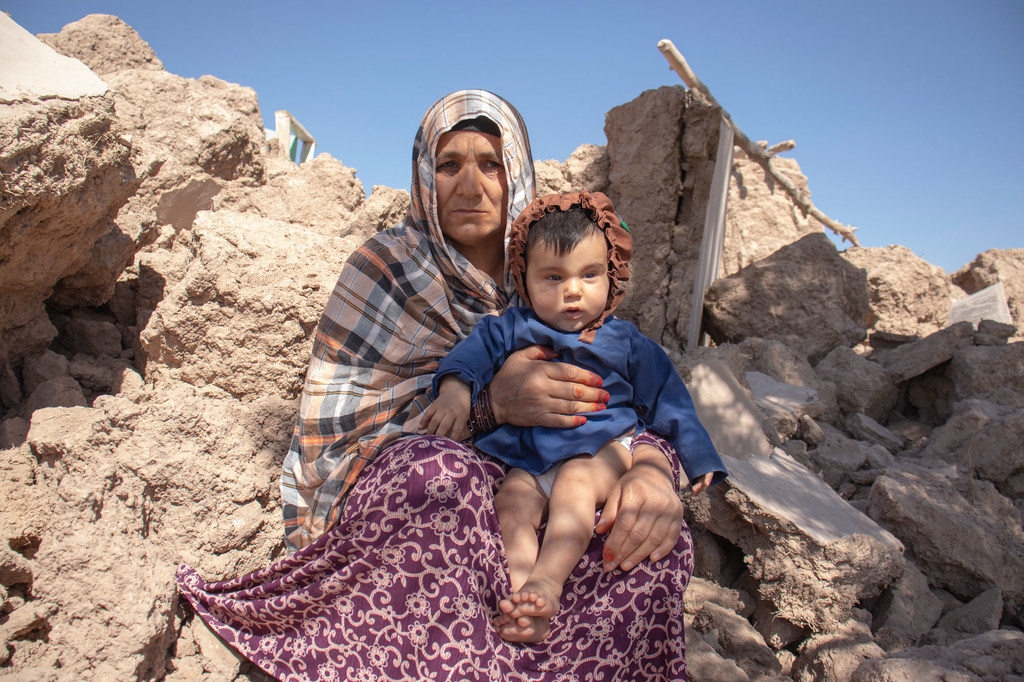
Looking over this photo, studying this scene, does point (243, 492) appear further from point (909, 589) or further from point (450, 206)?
point (909, 589)

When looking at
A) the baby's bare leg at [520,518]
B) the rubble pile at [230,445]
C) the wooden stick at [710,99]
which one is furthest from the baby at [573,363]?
the wooden stick at [710,99]

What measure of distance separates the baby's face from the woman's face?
1.25 ft

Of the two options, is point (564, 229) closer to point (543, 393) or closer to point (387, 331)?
point (543, 393)

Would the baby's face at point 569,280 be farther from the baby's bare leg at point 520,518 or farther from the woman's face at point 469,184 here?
the baby's bare leg at point 520,518

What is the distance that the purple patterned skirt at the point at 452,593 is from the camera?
1571mm

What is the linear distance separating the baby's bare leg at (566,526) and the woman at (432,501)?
6cm

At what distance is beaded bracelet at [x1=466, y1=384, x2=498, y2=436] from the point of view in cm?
191

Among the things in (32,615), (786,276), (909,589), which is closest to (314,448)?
(32,615)

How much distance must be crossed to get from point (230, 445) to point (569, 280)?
142 cm

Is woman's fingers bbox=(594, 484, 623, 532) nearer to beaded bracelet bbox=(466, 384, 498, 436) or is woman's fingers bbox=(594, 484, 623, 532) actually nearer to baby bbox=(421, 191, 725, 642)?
baby bbox=(421, 191, 725, 642)

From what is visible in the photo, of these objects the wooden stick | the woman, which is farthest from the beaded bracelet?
the wooden stick

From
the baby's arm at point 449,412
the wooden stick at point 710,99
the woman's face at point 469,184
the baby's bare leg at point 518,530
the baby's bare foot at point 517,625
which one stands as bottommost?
the baby's bare foot at point 517,625

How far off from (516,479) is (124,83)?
13.1ft

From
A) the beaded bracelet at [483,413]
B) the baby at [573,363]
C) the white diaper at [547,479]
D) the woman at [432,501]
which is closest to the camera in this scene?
the woman at [432,501]
